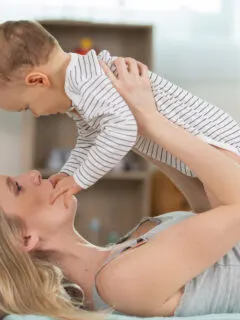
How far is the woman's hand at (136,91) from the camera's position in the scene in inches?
55.4

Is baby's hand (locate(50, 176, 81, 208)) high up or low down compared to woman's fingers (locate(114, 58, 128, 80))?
down

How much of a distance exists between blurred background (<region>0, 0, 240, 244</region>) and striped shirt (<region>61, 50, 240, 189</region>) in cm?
214

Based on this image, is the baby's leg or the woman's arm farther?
the baby's leg

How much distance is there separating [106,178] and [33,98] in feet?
7.30

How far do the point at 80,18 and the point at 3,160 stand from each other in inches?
35.7

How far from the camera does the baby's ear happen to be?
4.54 feet

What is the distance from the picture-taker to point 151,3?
372cm

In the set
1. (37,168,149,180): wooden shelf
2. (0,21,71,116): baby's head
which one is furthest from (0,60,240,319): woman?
(37,168,149,180): wooden shelf

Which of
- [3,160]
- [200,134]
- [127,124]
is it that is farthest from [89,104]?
[3,160]

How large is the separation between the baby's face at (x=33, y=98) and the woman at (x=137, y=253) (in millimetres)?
131

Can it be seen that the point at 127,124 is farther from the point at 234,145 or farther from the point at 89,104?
the point at 234,145

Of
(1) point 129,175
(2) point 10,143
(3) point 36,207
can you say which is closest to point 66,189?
(3) point 36,207

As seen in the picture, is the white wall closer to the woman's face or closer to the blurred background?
the blurred background

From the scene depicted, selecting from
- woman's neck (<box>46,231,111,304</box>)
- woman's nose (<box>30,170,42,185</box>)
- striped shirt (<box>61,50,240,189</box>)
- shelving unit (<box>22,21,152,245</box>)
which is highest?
striped shirt (<box>61,50,240,189</box>)
